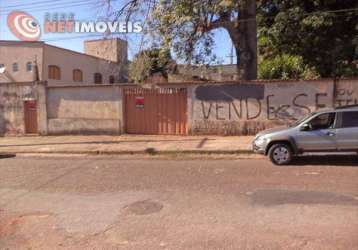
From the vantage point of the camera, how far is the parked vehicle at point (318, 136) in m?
10.2

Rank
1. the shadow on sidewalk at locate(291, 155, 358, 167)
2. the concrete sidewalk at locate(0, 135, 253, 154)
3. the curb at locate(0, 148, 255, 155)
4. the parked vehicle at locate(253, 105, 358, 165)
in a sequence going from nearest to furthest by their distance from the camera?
1. the parked vehicle at locate(253, 105, 358, 165)
2. the shadow on sidewalk at locate(291, 155, 358, 167)
3. the curb at locate(0, 148, 255, 155)
4. the concrete sidewalk at locate(0, 135, 253, 154)

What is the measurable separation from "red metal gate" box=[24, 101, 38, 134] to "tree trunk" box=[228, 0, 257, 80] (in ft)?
31.8

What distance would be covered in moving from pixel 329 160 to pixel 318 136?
3.29 feet

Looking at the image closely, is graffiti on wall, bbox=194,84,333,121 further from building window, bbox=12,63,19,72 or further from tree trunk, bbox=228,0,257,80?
building window, bbox=12,63,19,72

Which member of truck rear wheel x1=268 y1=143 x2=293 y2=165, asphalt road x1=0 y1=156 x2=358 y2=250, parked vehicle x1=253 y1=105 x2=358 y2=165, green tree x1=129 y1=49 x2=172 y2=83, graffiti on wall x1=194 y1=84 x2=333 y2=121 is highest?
green tree x1=129 y1=49 x2=172 y2=83

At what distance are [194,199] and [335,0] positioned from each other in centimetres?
1445

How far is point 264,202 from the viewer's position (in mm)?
6785

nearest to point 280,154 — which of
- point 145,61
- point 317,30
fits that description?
point 145,61

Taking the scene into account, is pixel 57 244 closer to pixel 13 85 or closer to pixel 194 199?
pixel 194 199

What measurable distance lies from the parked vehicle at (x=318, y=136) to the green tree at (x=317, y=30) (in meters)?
7.76

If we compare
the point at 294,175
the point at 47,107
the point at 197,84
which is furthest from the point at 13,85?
the point at 294,175

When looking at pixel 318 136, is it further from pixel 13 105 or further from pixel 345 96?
pixel 13 105

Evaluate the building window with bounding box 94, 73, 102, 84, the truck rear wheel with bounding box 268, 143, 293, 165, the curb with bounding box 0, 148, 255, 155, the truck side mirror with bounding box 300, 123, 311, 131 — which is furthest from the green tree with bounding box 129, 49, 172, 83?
the building window with bounding box 94, 73, 102, 84

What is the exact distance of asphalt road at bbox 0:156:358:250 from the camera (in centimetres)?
522
